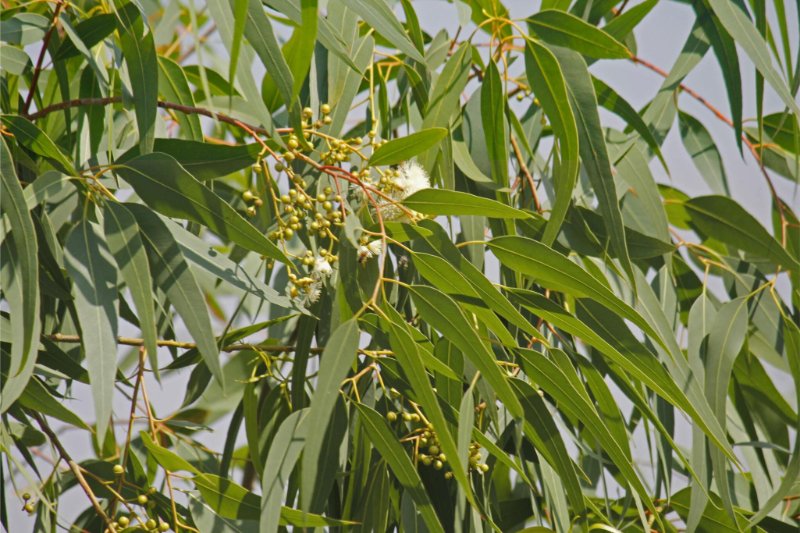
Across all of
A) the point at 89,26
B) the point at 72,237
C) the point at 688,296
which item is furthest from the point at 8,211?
the point at 688,296

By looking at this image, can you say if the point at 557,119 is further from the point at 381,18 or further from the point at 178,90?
the point at 178,90

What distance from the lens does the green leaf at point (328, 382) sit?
2.19 ft

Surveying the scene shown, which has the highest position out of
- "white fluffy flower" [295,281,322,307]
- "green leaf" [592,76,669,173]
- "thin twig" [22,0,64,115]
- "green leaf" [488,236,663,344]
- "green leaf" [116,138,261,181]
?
"thin twig" [22,0,64,115]

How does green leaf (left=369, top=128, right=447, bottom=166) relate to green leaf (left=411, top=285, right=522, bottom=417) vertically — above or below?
above

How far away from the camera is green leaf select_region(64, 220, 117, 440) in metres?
0.72

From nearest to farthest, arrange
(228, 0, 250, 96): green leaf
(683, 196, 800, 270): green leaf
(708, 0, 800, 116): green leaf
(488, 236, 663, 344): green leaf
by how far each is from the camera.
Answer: (228, 0, 250, 96): green leaf < (488, 236, 663, 344): green leaf < (708, 0, 800, 116): green leaf < (683, 196, 800, 270): green leaf

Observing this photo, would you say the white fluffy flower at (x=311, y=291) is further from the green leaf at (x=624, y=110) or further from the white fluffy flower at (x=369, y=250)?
the green leaf at (x=624, y=110)

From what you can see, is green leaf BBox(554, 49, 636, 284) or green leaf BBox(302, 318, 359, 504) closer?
green leaf BBox(302, 318, 359, 504)

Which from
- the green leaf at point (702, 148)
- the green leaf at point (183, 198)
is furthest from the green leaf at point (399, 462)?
the green leaf at point (702, 148)

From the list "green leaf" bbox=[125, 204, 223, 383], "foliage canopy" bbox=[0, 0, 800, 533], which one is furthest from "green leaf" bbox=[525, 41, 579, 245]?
"green leaf" bbox=[125, 204, 223, 383]

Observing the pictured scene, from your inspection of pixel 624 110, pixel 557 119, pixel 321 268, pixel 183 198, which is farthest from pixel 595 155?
pixel 183 198

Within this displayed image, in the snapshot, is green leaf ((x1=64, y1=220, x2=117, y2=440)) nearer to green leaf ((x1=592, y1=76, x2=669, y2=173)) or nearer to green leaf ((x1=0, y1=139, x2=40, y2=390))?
green leaf ((x1=0, y1=139, x2=40, y2=390))

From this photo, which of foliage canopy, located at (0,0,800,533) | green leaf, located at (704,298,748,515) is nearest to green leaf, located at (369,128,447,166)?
foliage canopy, located at (0,0,800,533)

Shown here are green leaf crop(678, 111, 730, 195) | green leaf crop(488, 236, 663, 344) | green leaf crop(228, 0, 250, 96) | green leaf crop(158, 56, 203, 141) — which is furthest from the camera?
green leaf crop(678, 111, 730, 195)
